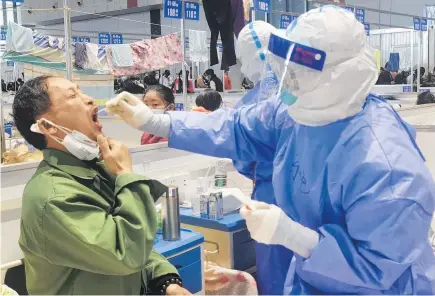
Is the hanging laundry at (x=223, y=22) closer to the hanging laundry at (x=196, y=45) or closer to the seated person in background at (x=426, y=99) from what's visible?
the seated person in background at (x=426, y=99)

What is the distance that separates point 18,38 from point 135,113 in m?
3.73

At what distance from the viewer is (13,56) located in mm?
4949

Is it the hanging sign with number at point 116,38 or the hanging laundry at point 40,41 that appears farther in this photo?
the hanging sign with number at point 116,38

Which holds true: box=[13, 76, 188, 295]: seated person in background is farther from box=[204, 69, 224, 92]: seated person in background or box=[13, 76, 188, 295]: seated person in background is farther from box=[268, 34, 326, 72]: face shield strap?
box=[204, 69, 224, 92]: seated person in background

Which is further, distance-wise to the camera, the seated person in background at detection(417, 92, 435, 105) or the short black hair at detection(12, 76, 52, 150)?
the seated person in background at detection(417, 92, 435, 105)

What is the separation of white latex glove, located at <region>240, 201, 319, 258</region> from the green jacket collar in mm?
556

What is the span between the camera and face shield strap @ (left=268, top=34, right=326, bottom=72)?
4.23ft

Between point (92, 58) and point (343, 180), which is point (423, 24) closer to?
point (92, 58)

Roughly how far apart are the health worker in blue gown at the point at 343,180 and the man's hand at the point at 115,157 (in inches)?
16.8

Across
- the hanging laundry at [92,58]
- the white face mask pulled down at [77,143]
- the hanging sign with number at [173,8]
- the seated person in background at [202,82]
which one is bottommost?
the white face mask pulled down at [77,143]

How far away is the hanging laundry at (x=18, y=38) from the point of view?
4858mm

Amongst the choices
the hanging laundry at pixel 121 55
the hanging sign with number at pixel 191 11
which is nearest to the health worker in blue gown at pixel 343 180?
the hanging sign with number at pixel 191 11

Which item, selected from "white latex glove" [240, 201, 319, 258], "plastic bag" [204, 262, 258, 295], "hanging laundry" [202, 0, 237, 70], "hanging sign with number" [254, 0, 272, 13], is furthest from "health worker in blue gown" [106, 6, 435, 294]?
"hanging sign with number" [254, 0, 272, 13]

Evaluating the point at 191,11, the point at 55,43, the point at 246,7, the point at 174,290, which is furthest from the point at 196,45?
the point at 174,290
